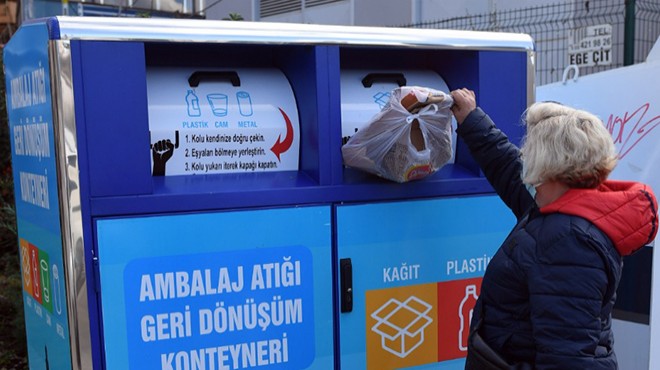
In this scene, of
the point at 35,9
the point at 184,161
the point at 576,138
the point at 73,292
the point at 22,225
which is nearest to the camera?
the point at 576,138

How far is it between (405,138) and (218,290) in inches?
31.8

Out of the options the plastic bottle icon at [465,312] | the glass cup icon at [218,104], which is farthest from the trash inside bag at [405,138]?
the plastic bottle icon at [465,312]

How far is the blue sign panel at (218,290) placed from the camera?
2145 millimetres

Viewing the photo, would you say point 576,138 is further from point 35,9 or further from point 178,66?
point 35,9

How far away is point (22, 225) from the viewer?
8.96 ft

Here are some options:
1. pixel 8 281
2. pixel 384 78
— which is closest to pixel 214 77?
pixel 384 78

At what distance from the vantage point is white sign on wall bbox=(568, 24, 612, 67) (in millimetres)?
6656

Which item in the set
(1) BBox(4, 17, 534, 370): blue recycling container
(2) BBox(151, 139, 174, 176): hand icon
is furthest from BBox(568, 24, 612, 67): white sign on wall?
(2) BBox(151, 139, 174, 176): hand icon

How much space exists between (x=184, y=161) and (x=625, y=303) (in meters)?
1.98

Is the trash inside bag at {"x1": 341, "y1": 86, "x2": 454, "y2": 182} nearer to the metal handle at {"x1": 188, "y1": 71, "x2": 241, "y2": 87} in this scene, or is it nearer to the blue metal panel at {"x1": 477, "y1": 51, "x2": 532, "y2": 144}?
the blue metal panel at {"x1": 477, "y1": 51, "x2": 532, "y2": 144}

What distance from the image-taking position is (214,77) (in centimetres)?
248

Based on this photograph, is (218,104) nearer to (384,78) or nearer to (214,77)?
(214,77)

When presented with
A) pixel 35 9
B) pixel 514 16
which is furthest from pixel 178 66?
pixel 35 9

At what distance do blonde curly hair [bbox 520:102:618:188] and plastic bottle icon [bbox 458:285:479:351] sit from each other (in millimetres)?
896
